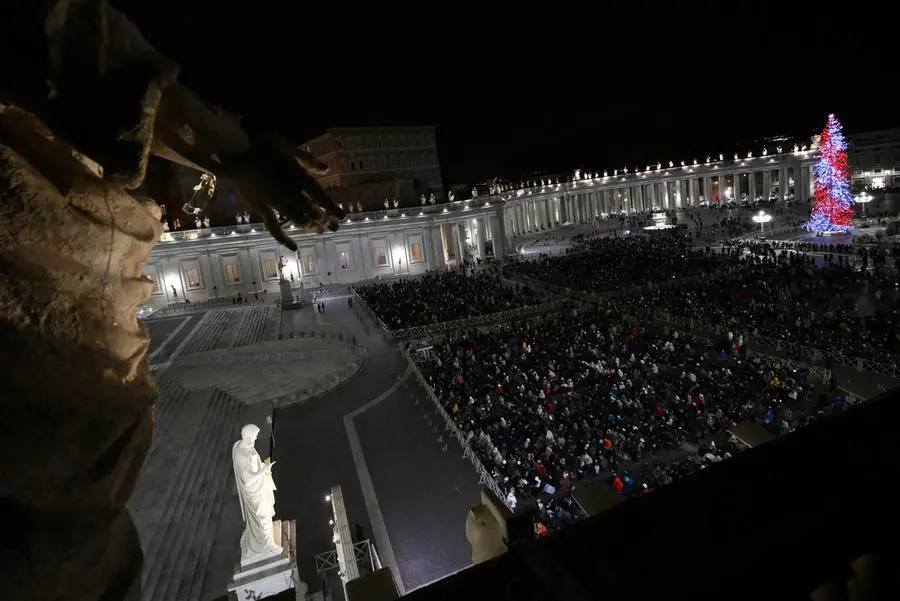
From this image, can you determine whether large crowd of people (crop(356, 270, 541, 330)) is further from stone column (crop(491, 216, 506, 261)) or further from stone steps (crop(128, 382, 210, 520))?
stone column (crop(491, 216, 506, 261))

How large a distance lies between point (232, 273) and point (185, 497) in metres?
41.9

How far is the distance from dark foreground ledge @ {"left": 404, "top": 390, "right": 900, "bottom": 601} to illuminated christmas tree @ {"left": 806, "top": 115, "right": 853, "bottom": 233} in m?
54.7

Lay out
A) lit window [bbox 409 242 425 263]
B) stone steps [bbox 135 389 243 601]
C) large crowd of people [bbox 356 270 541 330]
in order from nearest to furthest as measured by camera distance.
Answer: stone steps [bbox 135 389 243 601]
large crowd of people [bbox 356 270 541 330]
lit window [bbox 409 242 425 263]

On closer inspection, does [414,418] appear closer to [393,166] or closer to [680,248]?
[680,248]

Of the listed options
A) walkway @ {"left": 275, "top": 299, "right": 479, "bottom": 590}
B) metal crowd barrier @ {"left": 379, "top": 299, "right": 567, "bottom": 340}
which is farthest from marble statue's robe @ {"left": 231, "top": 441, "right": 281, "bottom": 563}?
metal crowd barrier @ {"left": 379, "top": 299, "right": 567, "bottom": 340}

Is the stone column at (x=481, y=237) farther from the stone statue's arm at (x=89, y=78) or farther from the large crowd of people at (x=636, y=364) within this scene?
the stone statue's arm at (x=89, y=78)

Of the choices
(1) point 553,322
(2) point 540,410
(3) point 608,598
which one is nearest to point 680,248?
(1) point 553,322

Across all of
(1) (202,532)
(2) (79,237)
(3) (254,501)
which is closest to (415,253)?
(1) (202,532)

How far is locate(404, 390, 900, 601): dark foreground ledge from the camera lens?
8.29 ft

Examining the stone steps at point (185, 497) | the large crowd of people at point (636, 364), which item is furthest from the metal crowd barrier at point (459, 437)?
the stone steps at point (185, 497)

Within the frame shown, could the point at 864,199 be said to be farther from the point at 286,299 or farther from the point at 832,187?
the point at 286,299

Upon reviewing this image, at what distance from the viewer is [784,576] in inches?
100

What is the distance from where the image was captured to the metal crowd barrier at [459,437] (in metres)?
13.7

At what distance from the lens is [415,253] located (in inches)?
2248
